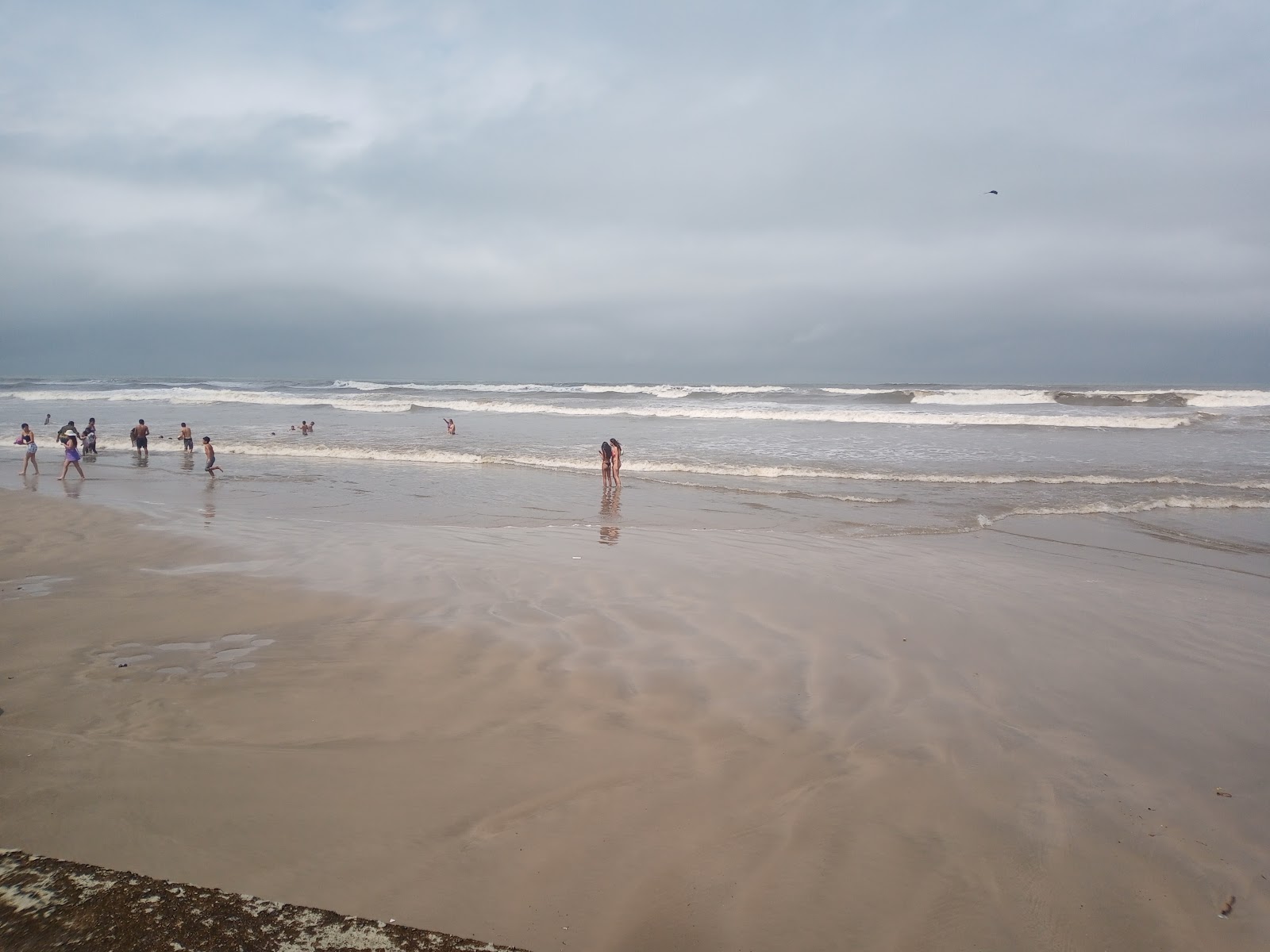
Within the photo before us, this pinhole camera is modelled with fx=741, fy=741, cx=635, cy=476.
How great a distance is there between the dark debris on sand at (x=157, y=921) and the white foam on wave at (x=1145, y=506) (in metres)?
13.4

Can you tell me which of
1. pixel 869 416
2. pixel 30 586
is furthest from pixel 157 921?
pixel 869 416

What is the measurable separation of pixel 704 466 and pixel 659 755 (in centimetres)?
1659

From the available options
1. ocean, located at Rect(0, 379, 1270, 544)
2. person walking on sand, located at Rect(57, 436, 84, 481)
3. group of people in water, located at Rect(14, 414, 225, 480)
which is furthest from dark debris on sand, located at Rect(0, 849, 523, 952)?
person walking on sand, located at Rect(57, 436, 84, 481)

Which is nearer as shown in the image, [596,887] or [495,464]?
[596,887]

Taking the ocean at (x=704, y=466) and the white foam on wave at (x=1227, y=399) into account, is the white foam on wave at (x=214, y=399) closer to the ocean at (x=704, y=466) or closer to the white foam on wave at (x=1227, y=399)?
the ocean at (x=704, y=466)

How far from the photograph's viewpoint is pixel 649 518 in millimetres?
13055

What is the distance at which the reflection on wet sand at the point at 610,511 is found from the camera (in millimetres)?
11000

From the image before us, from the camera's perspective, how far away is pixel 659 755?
434cm

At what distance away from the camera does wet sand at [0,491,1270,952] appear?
3.12 metres

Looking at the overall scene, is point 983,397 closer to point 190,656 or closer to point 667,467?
point 667,467

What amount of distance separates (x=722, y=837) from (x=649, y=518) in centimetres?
957

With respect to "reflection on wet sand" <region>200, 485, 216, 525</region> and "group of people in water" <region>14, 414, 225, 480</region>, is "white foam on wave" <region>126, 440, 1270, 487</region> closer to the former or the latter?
"group of people in water" <region>14, 414, 225, 480</region>

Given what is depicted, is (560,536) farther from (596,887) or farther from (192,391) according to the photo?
(192,391)

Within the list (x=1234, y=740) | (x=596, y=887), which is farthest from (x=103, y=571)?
(x=1234, y=740)
